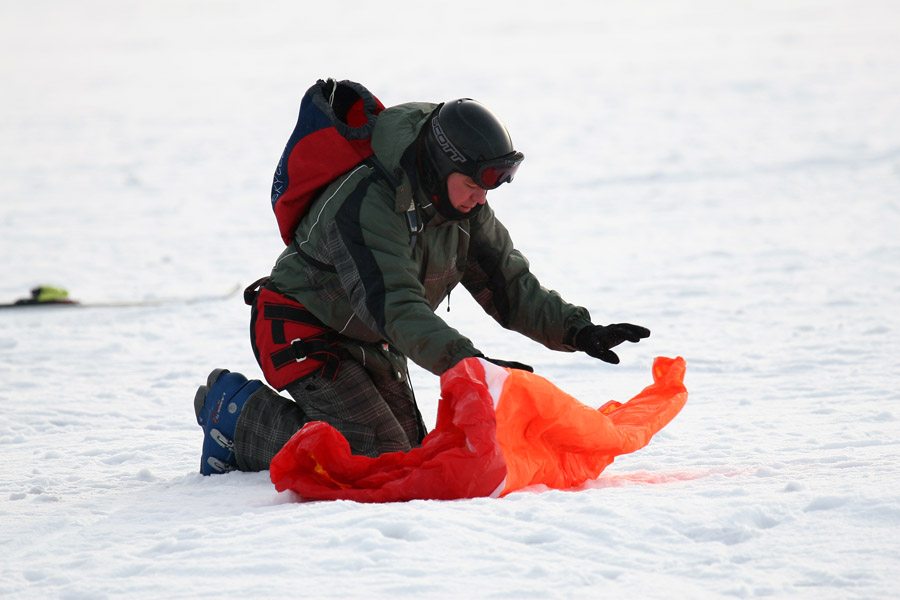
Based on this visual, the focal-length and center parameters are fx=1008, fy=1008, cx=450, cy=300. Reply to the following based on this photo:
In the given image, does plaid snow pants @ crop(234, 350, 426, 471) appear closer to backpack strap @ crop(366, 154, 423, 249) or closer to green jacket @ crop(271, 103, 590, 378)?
green jacket @ crop(271, 103, 590, 378)

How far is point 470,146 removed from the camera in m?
2.96

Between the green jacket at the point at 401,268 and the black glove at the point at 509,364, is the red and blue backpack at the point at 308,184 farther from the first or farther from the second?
the black glove at the point at 509,364

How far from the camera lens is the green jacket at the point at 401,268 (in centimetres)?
288

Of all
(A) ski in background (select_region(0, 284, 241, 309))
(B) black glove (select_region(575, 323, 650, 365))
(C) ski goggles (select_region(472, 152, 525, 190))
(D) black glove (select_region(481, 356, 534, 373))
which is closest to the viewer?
(D) black glove (select_region(481, 356, 534, 373))

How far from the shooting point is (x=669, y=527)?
2369 millimetres

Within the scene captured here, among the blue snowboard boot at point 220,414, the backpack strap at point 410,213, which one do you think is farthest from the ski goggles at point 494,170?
the blue snowboard boot at point 220,414

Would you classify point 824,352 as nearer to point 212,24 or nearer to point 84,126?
point 84,126

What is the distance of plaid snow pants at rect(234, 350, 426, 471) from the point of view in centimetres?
329

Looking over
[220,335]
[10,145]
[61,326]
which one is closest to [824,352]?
[220,335]

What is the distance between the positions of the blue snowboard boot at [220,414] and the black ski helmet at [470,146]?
100 centimetres

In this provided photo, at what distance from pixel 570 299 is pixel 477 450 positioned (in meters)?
3.95

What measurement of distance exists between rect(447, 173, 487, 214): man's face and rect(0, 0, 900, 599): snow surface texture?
90cm

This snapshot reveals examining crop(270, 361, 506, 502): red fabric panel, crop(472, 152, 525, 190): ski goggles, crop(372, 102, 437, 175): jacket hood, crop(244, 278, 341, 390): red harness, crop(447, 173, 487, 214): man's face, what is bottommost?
crop(270, 361, 506, 502): red fabric panel

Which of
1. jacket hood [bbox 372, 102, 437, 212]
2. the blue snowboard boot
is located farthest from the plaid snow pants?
jacket hood [bbox 372, 102, 437, 212]
